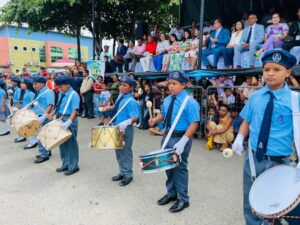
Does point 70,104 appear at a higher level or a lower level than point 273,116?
lower

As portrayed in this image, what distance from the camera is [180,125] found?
3.52 m

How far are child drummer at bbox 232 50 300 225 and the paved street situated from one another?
1.33 meters

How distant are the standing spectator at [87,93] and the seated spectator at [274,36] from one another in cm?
705

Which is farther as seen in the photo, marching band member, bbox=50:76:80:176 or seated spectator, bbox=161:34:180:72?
seated spectator, bbox=161:34:180:72

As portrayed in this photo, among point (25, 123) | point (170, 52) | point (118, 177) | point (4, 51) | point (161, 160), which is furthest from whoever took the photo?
point (4, 51)

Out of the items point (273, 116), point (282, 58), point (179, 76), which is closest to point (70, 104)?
point (179, 76)

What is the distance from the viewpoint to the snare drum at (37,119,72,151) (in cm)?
461

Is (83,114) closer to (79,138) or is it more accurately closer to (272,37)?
(79,138)

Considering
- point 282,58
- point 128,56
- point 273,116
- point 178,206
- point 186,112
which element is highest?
point 128,56

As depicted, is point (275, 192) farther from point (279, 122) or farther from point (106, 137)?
point (106, 137)

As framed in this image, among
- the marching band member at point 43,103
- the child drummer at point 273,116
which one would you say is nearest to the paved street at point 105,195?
the marching band member at point 43,103

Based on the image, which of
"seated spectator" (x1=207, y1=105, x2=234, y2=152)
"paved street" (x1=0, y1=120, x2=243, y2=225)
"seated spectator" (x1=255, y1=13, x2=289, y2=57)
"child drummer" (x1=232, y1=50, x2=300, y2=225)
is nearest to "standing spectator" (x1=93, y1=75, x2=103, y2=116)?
"paved street" (x1=0, y1=120, x2=243, y2=225)

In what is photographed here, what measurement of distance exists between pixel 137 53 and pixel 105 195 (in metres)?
7.74

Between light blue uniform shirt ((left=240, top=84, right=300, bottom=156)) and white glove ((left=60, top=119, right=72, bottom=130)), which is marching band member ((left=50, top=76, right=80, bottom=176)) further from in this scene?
light blue uniform shirt ((left=240, top=84, right=300, bottom=156))
